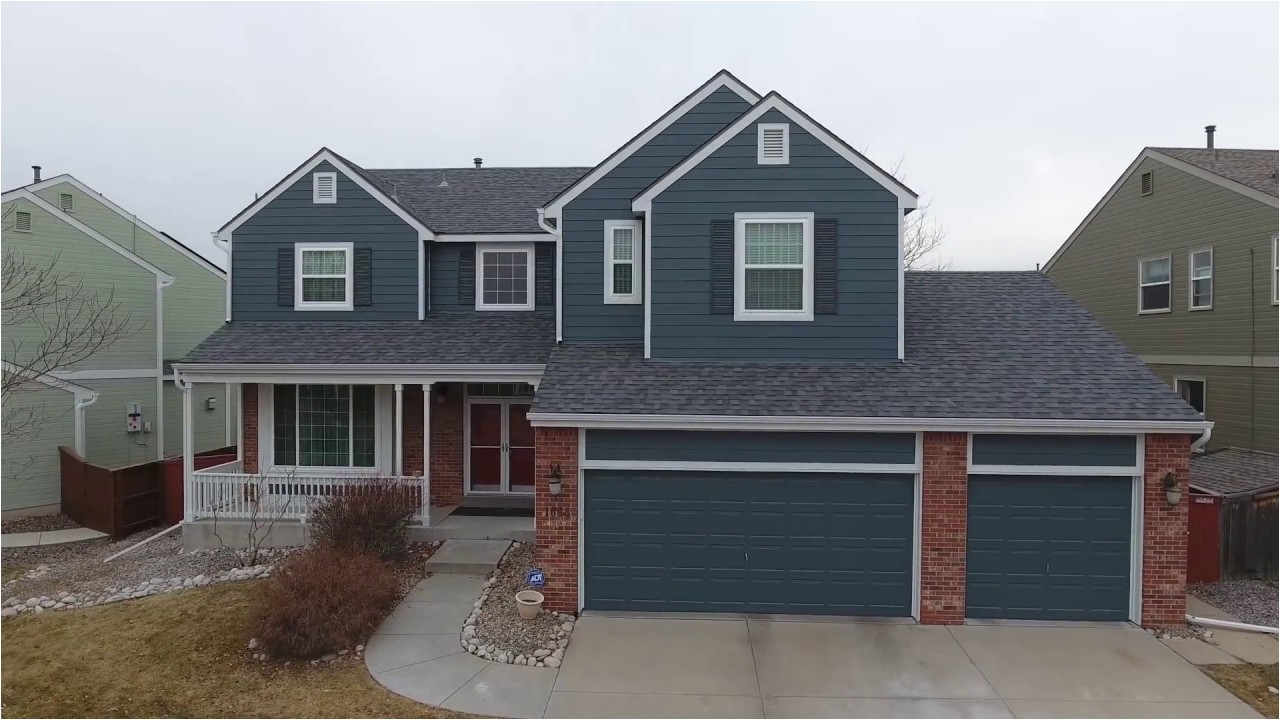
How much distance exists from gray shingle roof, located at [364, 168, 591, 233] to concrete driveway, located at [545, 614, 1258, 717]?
26.1 feet

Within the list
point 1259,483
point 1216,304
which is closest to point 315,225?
point 1259,483

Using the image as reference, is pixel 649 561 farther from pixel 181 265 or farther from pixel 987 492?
pixel 181 265

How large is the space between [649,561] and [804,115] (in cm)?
645

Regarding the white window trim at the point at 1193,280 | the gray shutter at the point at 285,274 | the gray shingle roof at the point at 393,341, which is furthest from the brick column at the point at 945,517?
the gray shutter at the point at 285,274

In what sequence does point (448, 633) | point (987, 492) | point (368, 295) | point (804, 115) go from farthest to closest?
1. point (368, 295)
2. point (804, 115)
3. point (987, 492)
4. point (448, 633)

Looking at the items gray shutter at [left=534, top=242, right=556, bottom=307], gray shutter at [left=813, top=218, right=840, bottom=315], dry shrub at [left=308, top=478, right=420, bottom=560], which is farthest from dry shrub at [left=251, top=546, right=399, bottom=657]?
gray shutter at [left=813, top=218, right=840, bottom=315]

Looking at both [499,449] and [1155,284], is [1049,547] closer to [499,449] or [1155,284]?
[499,449]

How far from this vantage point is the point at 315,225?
12898 mm

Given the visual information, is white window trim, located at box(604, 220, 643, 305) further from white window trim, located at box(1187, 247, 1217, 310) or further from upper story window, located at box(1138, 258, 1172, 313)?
upper story window, located at box(1138, 258, 1172, 313)

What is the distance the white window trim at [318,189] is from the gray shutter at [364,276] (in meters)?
1.04

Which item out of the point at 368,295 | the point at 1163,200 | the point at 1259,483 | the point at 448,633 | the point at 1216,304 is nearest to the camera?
the point at 448,633

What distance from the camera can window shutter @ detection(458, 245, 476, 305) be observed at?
43.3 ft

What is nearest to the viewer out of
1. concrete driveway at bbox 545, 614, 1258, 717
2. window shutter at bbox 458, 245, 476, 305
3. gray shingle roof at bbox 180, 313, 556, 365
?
concrete driveway at bbox 545, 614, 1258, 717

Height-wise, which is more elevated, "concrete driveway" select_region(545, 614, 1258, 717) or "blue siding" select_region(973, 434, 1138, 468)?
"blue siding" select_region(973, 434, 1138, 468)
